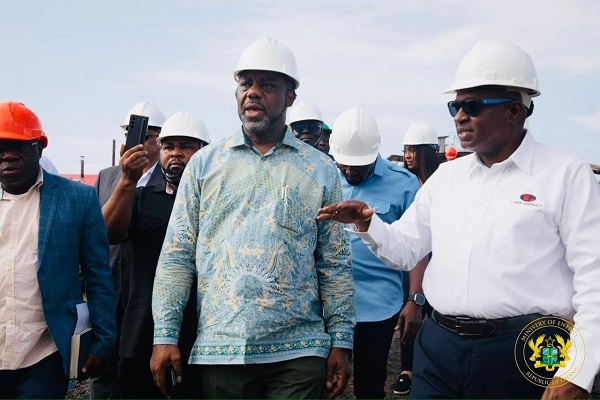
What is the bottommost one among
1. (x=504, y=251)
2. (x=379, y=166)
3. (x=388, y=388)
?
(x=388, y=388)

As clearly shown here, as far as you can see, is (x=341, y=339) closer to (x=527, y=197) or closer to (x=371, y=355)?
(x=527, y=197)

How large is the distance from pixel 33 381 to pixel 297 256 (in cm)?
162

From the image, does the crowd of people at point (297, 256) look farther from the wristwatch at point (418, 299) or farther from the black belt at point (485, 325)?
the wristwatch at point (418, 299)

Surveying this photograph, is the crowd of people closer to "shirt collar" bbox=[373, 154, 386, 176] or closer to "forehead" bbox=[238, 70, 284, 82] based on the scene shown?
"forehead" bbox=[238, 70, 284, 82]

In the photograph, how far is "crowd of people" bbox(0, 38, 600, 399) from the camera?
120 inches

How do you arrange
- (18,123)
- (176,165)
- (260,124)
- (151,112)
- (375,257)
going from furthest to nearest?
(151,112) < (375,257) < (176,165) < (18,123) < (260,124)

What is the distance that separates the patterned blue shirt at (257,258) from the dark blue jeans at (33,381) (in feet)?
2.50

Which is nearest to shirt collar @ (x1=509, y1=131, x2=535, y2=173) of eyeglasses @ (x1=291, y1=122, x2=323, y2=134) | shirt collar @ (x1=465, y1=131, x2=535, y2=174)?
shirt collar @ (x1=465, y1=131, x2=535, y2=174)

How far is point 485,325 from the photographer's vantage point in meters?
3.07

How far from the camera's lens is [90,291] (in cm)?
390

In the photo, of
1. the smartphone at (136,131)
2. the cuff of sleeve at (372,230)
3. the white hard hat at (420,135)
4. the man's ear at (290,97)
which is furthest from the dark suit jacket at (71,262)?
the white hard hat at (420,135)

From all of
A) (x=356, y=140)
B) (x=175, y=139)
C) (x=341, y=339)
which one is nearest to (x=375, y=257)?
(x=356, y=140)

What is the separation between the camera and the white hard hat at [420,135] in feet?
27.9

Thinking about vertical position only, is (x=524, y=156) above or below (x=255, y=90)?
below
